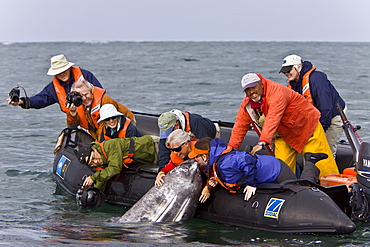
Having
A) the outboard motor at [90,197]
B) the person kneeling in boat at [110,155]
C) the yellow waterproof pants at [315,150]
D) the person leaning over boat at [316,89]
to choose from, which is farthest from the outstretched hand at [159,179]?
the person leaning over boat at [316,89]

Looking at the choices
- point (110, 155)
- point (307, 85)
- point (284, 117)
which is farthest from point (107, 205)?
point (307, 85)

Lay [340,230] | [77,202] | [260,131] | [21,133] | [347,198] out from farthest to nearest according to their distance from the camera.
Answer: [21,133], [77,202], [260,131], [347,198], [340,230]

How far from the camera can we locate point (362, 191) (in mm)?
6574

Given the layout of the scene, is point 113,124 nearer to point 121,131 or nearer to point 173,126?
point 121,131

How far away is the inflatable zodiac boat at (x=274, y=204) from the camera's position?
6387 mm

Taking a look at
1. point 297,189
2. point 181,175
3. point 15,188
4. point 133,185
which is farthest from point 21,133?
point 297,189

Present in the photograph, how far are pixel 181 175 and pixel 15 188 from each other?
3.52 m

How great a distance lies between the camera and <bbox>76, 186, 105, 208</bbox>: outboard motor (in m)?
7.86

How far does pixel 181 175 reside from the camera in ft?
23.5

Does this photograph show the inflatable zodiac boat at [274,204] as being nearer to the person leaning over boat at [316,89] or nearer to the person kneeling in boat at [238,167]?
the person kneeling in boat at [238,167]

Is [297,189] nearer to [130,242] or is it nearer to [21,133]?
[130,242]

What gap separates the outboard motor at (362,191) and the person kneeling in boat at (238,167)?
621 millimetres

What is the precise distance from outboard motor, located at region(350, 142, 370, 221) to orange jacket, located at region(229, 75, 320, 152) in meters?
0.87

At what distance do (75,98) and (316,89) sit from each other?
3072 mm
